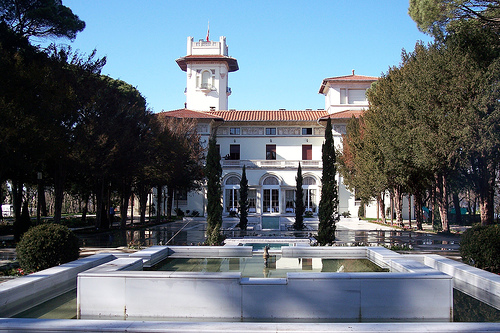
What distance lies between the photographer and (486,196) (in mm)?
24891

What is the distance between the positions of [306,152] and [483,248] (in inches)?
1614

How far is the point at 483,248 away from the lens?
1229cm

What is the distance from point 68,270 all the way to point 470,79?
20.9 m

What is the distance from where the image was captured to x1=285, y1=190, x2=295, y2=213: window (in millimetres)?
50188

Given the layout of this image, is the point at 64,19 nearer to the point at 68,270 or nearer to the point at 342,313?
the point at 68,270

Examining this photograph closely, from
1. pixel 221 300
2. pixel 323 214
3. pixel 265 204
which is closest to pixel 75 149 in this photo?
pixel 323 214

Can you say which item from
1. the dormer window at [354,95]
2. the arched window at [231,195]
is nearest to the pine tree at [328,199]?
the arched window at [231,195]

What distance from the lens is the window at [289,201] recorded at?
50188mm

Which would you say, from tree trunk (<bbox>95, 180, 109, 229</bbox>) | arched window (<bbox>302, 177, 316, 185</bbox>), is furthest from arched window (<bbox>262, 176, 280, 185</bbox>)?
tree trunk (<bbox>95, 180, 109, 229</bbox>)

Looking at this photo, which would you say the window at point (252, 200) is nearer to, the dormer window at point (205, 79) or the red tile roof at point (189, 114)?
the red tile roof at point (189, 114)

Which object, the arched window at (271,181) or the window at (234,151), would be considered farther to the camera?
the window at (234,151)

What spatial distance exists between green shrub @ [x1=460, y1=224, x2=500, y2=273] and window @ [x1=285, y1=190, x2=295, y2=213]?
3723cm

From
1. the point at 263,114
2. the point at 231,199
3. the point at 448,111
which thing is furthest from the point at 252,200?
the point at 448,111

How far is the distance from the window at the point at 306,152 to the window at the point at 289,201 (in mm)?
4695
